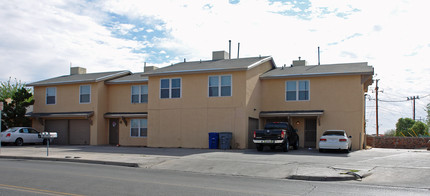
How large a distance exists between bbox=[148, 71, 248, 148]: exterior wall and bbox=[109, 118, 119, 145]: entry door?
462 centimetres

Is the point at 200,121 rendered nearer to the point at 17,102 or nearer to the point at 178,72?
the point at 178,72

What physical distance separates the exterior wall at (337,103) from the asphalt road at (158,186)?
13.5 metres

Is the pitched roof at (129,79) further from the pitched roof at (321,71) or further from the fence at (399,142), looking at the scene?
the fence at (399,142)

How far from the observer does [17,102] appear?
3094 cm

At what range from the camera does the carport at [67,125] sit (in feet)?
98.2

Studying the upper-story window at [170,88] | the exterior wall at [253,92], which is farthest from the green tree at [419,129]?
the upper-story window at [170,88]

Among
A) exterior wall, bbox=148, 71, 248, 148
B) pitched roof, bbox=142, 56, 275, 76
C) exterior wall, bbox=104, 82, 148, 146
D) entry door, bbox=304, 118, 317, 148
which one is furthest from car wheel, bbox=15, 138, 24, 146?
entry door, bbox=304, 118, 317, 148

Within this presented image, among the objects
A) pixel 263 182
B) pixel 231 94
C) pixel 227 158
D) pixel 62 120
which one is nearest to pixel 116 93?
pixel 62 120

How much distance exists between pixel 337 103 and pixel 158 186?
17.2 metres

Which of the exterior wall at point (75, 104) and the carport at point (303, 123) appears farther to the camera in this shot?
the exterior wall at point (75, 104)

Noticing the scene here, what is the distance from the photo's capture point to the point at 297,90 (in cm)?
2595

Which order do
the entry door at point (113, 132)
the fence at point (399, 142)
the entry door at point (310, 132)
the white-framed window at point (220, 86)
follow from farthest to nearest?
the fence at point (399, 142) → the entry door at point (113, 132) → the entry door at point (310, 132) → the white-framed window at point (220, 86)

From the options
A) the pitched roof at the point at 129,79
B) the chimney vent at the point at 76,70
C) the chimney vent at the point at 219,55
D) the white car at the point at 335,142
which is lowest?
the white car at the point at 335,142

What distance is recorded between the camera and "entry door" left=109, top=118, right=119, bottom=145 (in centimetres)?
3016
